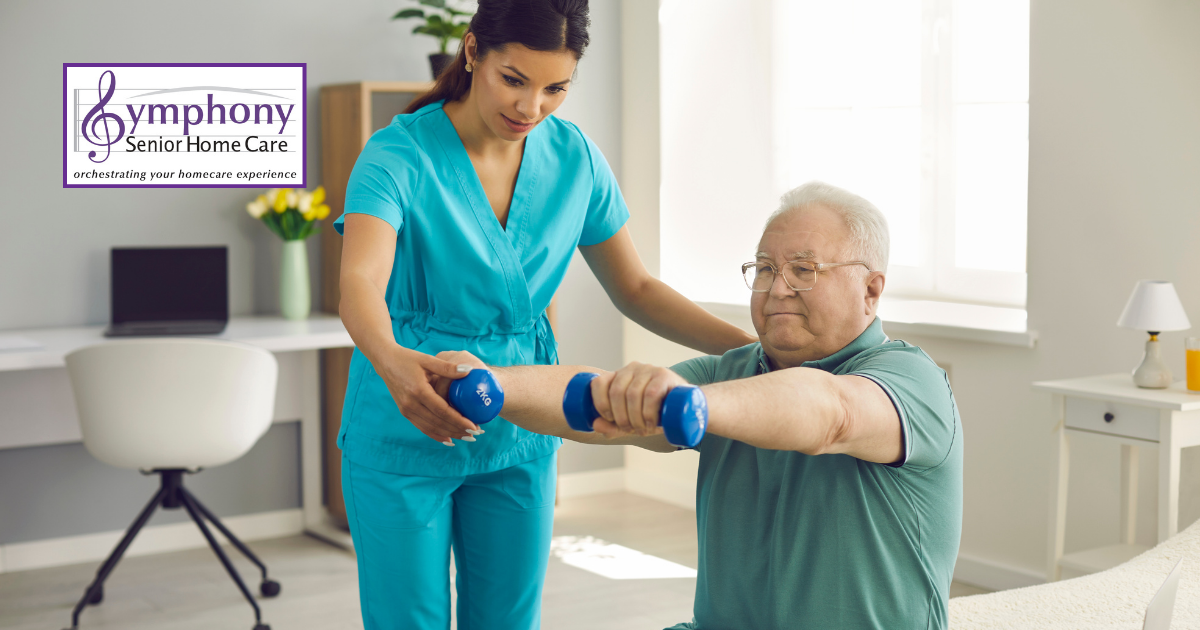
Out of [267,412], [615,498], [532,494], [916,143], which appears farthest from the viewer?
[615,498]

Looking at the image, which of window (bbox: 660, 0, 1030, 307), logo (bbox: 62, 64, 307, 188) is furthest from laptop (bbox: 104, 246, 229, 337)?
window (bbox: 660, 0, 1030, 307)

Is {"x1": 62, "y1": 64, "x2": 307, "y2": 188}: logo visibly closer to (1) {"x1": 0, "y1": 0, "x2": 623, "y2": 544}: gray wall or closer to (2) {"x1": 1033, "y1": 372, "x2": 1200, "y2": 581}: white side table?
(1) {"x1": 0, "y1": 0, "x2": 623, "y2": 544}: gray wall

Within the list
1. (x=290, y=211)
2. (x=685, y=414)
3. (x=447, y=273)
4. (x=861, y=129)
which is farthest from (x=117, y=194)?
(x=685, y=414)

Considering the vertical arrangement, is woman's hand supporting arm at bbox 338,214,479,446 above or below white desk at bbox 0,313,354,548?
above

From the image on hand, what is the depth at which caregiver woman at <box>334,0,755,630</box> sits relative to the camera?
1.45m

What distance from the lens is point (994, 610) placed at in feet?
5.44

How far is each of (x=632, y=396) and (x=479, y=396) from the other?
178mm

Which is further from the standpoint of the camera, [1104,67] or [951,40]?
[951,40]

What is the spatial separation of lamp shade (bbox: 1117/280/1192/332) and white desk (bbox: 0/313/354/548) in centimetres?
208

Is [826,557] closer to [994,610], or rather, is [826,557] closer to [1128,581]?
[994,610]

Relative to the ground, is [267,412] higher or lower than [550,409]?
lower

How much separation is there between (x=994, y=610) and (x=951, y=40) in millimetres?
2348

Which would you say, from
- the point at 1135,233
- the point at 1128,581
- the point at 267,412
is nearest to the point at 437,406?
the point at 1128,581

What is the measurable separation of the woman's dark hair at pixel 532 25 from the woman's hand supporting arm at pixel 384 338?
28 cm
